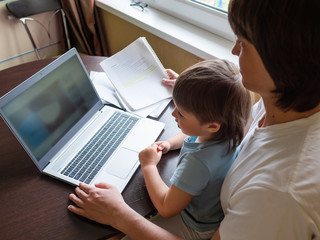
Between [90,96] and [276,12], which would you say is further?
[90,96]

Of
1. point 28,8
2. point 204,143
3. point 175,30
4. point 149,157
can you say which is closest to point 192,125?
point 204,143

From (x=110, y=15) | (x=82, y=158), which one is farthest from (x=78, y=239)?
(x=110, y=15)

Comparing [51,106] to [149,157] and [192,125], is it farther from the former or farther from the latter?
[192,125]

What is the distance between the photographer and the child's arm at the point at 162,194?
71 cm

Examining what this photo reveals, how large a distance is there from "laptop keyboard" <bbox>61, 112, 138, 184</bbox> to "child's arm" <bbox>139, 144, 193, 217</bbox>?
0.16m

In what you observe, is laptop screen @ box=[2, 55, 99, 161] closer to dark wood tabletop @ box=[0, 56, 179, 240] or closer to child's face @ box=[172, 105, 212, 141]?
dark wood tabletop @ box=[0, 56, 179, 240]

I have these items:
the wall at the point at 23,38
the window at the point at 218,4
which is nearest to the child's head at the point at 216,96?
the window at the point at 218,4

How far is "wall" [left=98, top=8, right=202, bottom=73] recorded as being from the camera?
1.50 m

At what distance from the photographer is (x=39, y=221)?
691 millimetres

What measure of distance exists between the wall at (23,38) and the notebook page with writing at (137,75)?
139 cm

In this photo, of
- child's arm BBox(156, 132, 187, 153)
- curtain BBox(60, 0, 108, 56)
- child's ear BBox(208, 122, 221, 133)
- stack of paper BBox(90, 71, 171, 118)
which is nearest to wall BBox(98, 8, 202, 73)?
curtain BBox(60, 0, 108, 56)

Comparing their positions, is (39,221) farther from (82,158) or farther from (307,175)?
(307,175)

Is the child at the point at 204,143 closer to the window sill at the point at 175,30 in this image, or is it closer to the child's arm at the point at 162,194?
the child's arm at the point at 162,194

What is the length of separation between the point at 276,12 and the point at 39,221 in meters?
0.75
